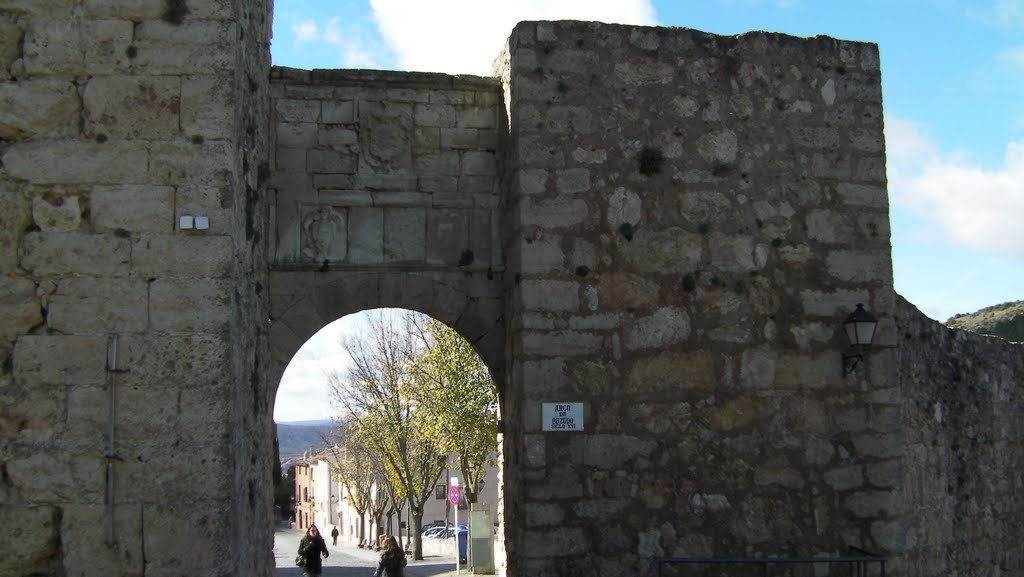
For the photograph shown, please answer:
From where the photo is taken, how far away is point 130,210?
5500 millimetres

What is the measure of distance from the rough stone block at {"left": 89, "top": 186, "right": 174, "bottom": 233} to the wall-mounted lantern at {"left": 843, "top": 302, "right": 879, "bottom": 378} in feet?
14.7

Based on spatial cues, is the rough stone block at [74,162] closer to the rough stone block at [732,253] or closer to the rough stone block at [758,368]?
the rough stone block at [732,253]

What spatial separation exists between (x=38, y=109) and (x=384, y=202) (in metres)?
2.48

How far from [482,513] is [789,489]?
11188 millimetres

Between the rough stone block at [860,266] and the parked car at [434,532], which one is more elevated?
the rough stone block at [860,266]

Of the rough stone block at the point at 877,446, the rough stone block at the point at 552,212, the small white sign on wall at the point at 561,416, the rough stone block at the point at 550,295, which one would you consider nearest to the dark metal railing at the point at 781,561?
the rough stone block at the point at 877,446

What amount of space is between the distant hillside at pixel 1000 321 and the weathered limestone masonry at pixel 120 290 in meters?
12.1

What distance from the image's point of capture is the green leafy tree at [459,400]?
1822 cm

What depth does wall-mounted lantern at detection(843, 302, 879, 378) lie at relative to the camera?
711 centimetres

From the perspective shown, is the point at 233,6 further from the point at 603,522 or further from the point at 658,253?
the point at 603,522

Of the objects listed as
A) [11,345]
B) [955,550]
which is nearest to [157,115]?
[11,345]

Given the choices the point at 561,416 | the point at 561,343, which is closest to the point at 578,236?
the point at 561,343

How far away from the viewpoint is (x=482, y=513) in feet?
58.0

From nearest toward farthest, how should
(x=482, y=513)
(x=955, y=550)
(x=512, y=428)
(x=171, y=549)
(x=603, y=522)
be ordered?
(x=171, y=549), (x=603, y=522), (x=512, y=428), (x=955, y=550), (x=482, y=513)
